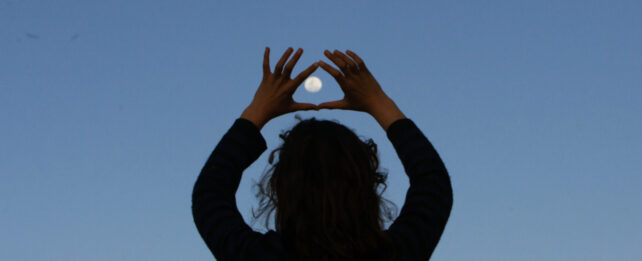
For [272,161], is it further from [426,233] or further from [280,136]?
[426,233]

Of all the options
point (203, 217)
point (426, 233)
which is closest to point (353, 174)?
point (426, 233)

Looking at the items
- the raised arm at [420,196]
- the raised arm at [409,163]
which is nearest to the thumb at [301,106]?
the raised arm at [409,163]

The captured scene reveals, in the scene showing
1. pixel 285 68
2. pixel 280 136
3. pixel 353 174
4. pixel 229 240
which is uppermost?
pixel 285 68

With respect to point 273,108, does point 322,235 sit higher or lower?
lower

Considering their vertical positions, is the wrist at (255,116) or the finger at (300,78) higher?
the finger at (300,78)

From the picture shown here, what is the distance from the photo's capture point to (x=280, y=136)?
11.6 feet

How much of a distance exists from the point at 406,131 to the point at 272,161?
2.38ft

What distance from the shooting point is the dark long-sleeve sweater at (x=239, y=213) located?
311cm

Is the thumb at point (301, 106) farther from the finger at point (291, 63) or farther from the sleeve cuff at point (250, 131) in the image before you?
the sleeve cuff at point (250, 131)

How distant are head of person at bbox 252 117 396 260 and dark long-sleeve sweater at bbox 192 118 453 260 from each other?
10cm

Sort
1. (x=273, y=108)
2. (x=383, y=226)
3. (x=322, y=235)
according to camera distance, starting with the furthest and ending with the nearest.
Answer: (x=273, y=108) < (x=383, y=226) < (x=322, y=235)

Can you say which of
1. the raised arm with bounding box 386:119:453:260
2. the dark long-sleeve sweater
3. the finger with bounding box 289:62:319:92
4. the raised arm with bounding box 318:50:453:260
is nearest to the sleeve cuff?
the dark long-sleeve sweater

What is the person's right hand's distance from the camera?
12.4 ft

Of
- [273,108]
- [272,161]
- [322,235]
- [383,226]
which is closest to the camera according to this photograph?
[322,235]
